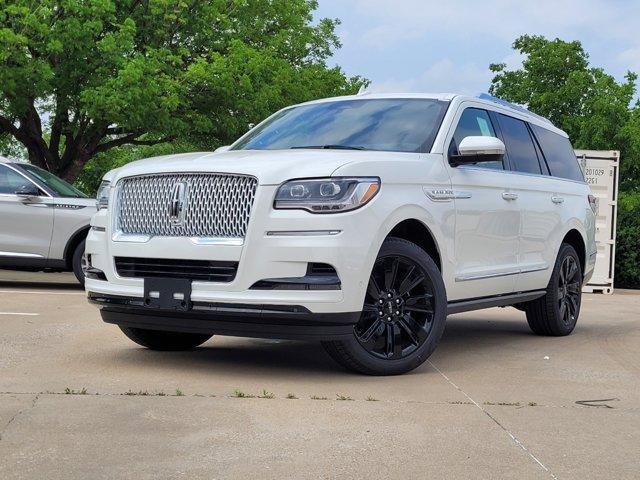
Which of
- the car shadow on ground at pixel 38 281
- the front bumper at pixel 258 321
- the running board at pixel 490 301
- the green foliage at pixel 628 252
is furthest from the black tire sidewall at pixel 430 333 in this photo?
the green foliage at pixel 628 252

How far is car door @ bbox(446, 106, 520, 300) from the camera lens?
7062 millimetres

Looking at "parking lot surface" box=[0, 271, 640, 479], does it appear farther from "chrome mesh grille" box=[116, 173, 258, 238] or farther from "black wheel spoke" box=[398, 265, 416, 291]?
"chrome mesh grille" box=[116, 173, 258, 238]

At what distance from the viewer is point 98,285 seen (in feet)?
21.5

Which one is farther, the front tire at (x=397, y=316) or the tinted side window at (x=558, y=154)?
the tinted side window at (x=558, y=154)

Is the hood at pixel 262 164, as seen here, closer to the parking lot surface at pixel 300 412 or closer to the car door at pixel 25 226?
the parking lot surface at pixel 300 412

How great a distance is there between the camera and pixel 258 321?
5.97 m

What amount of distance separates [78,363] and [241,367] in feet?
3.50

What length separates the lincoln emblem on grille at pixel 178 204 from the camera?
6.20m

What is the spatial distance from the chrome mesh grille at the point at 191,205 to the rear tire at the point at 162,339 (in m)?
1.03

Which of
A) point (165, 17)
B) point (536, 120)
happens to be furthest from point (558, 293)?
point (165, 17)

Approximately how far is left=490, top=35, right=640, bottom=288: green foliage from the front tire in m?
30.6

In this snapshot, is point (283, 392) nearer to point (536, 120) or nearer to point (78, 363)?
point (78, 363)

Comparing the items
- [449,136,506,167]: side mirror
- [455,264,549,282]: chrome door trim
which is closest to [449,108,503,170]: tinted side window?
[449,136,506,167]: side mirror

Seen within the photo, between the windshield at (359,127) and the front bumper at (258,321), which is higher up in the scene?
the windshield at (359,127)
